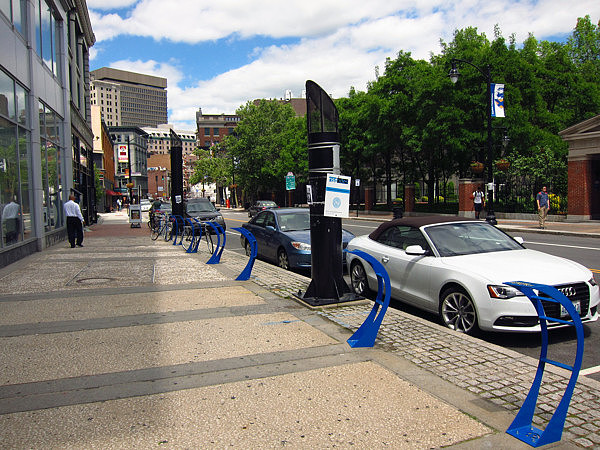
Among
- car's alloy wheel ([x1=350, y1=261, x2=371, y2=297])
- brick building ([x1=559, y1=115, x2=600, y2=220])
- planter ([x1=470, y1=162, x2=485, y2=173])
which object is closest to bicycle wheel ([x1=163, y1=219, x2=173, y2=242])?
car's alloy wheel ([x1=350, y1=261, x2=371, y2=297])

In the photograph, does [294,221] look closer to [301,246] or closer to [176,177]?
[301,246]

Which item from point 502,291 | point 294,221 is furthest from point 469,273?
point 294,221

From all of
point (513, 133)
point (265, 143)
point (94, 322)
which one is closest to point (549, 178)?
point (513, 133)

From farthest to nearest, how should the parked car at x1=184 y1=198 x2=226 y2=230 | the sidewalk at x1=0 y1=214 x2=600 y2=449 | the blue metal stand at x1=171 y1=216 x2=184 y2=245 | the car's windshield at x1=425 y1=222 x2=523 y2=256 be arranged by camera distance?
the parked car at x1=184 y1=198 x2=226 y2=230, the blue metal stand at x1=171 y1=216 x2=184 y2=245, the car's windshield at x1=425 y1=222 x2=523 y2=256, the sidewalk at x1=0 y1=214 x2=600 y2=449

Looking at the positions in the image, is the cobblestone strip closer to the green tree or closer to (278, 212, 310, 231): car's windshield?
(278, 212, 310, 231): car's windshield

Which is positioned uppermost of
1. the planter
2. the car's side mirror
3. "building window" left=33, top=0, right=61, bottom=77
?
"building window" left=33, top=0, right=61, bottom=77

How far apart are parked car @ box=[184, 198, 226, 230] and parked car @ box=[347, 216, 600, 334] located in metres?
15.6

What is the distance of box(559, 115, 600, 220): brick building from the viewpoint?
79.8 ft

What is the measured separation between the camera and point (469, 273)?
5.86 meters

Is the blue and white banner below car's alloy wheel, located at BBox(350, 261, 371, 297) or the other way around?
the other way around

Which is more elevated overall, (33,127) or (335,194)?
(33,127)

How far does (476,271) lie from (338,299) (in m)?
2.13

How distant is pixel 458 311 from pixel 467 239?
1.42 metres

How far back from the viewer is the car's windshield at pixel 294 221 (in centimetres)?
1195
